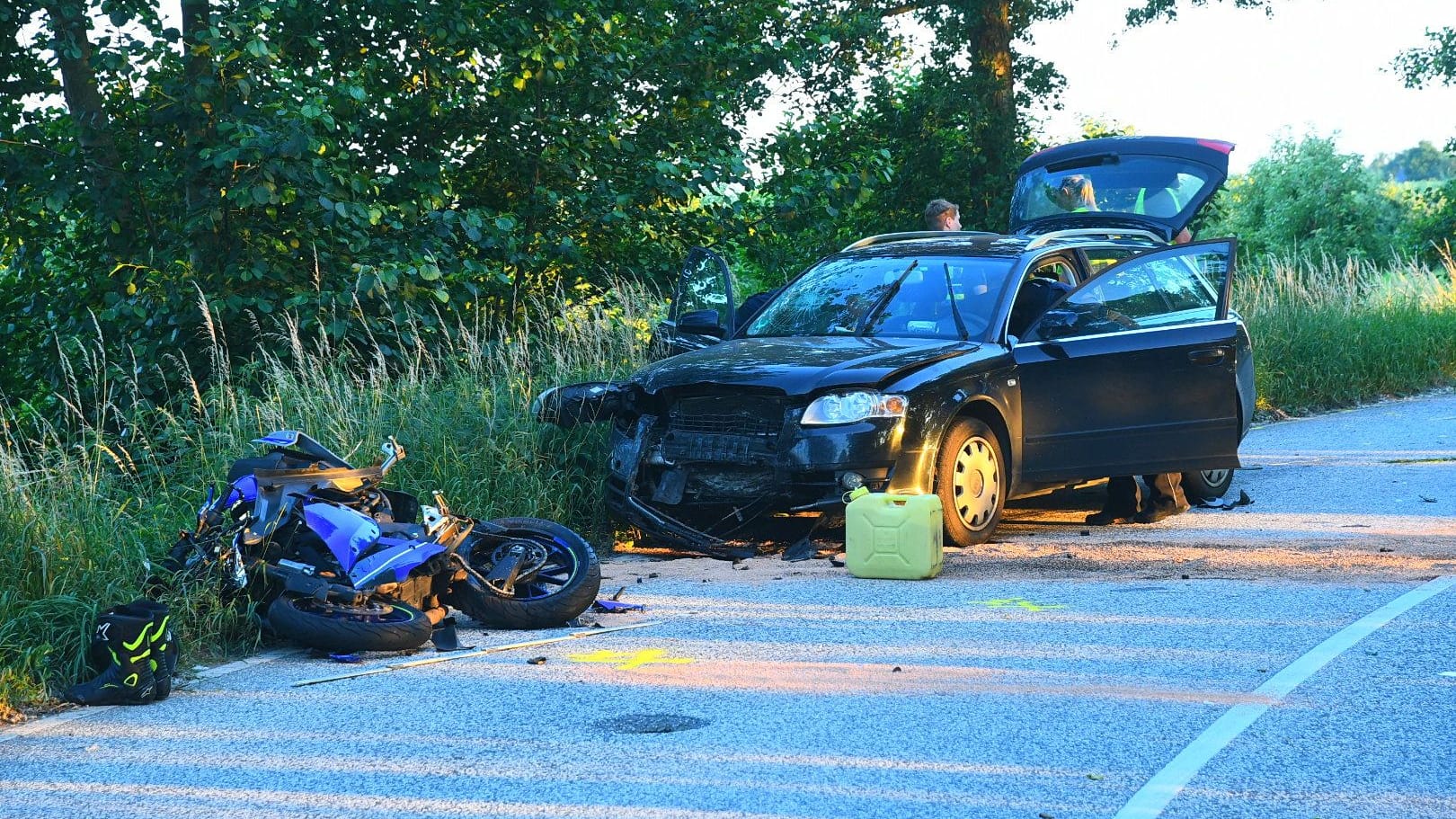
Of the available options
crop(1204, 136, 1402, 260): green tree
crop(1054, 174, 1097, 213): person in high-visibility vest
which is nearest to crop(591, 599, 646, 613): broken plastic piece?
crop(1054, 174, 1097, 213): person in high-visibility vest

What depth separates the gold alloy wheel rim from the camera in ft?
30.7

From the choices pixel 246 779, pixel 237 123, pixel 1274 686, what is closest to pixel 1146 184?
pixel 237 123

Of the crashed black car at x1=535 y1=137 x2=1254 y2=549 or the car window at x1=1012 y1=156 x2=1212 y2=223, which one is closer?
the crashed black car at x1=535 y1=137 x2=1254 y2=549

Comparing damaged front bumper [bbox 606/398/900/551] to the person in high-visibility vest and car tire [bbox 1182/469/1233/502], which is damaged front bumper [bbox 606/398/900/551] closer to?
car tire [bbox 1182/469/1233/502]

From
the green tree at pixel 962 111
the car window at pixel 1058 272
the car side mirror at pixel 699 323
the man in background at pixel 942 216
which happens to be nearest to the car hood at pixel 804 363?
the car side mirror at pixel 699 323

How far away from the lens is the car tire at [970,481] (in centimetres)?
920

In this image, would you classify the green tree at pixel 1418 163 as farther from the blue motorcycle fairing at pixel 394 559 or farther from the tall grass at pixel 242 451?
the blue motorcycle fairing at pixel 394 559

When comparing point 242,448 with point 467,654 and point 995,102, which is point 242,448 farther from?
point 995,102

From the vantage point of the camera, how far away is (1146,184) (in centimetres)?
1366

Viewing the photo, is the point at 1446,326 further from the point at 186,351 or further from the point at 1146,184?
the point at 186,351

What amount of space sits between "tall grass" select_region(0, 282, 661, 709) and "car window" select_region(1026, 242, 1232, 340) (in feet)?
10.5

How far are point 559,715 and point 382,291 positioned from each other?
23.1 ft

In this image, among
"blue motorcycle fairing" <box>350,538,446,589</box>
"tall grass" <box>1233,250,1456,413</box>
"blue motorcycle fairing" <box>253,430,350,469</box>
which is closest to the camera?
"blue motorcycle fairing" <box>350,538,446,589</box>

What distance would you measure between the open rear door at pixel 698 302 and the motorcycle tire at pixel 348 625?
4.24 metres
